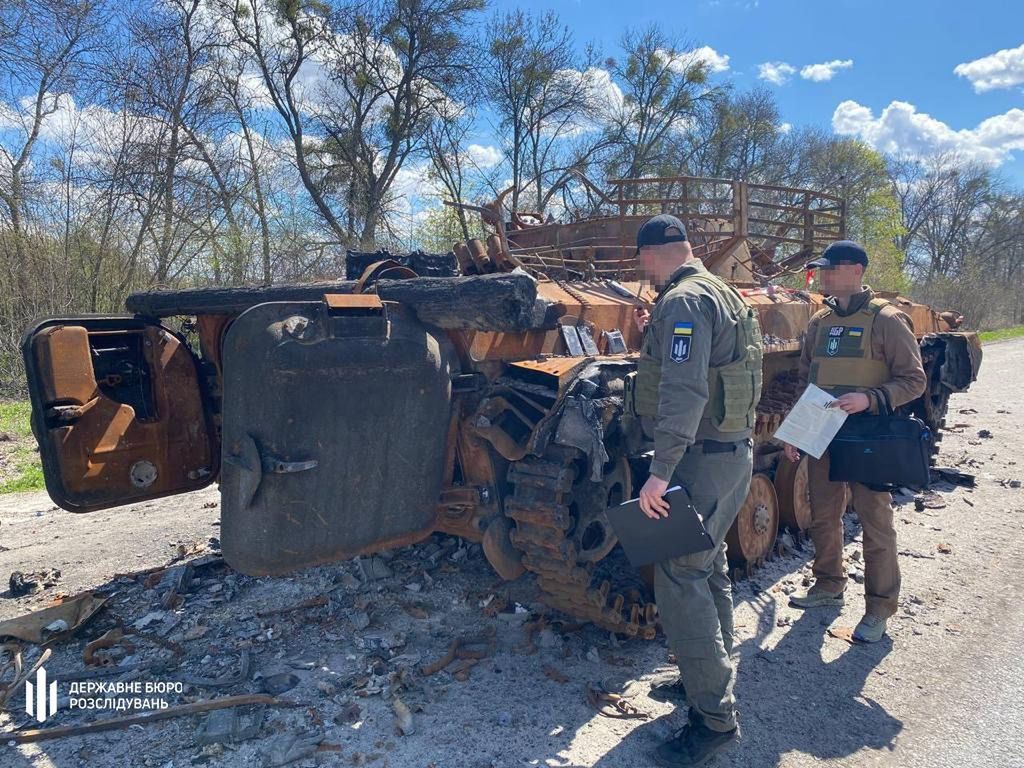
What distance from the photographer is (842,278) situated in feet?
13.6

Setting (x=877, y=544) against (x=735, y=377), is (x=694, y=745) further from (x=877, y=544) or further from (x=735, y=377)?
(x=877, y=544)

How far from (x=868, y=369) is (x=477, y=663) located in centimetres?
265

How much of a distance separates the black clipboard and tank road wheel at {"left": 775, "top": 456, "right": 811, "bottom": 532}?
2.97m

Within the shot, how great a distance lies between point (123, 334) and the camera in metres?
4.27

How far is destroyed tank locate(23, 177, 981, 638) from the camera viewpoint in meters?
3.11

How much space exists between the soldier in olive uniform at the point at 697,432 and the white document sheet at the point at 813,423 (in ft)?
3.26

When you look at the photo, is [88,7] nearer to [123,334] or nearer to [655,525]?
[123,334]

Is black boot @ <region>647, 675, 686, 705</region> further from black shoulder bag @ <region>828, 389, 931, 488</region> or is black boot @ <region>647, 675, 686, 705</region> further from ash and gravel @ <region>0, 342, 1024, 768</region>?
black shoulder bag @ <region>828, 389, 931, 488</region>

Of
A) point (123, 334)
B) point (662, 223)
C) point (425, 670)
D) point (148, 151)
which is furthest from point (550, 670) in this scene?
point (148, 151)

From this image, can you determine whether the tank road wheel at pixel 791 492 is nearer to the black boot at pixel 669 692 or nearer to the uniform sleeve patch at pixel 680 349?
the black boot at pixel 669 692

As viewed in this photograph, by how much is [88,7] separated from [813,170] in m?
23.2

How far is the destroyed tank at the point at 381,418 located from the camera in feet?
10.2

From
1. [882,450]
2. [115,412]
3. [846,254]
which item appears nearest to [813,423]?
[882,450]
